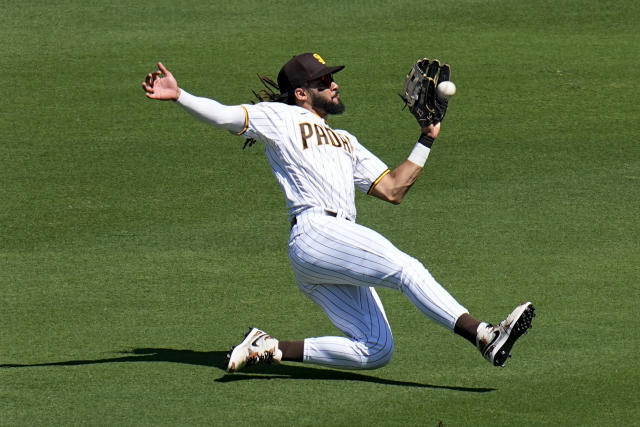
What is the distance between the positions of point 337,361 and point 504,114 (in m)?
6.00

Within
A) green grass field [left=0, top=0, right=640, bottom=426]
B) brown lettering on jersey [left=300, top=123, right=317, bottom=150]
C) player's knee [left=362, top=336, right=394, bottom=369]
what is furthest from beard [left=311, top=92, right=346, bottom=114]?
player's knee [left=362, top=336, right=394, bottom=369]

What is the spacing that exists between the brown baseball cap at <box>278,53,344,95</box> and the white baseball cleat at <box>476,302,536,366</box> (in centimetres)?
177

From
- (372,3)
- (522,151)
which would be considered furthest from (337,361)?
(372,3)

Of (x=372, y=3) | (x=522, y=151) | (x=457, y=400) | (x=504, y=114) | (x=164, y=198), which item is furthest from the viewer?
(x=372, y=3)

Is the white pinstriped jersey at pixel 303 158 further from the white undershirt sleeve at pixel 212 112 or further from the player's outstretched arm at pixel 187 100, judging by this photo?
the player's outstretched arm at pixel 187 100

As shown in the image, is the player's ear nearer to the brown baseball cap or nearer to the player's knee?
the brown baseball cap

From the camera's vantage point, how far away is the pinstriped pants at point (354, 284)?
19.8 ft

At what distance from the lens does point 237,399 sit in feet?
19.8

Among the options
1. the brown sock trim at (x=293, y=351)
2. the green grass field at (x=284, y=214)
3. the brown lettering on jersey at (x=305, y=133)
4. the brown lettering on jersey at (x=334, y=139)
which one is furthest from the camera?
the brown lettering on jersey at (x=334, y=139)

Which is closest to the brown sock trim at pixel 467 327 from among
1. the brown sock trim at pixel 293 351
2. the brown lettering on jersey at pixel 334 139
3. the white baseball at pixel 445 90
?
the brown sock trim at pixel 293 351

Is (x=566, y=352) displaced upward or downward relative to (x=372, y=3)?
downward

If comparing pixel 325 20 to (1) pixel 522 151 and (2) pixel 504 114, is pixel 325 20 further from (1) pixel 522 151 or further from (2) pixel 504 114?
(1) pixel 522 151

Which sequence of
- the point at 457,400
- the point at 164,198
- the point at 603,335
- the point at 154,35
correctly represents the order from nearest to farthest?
the point at 457,400 < the point at 603,335 < the point at 164,198 < the point at 154,35

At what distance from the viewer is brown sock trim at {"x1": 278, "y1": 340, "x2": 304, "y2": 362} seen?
252 inches
